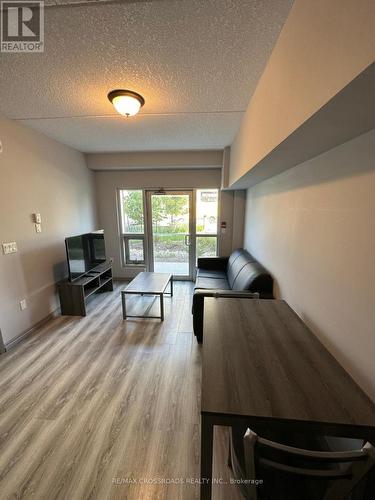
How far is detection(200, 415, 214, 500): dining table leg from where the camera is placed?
840 millimetres

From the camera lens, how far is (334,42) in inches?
27.5

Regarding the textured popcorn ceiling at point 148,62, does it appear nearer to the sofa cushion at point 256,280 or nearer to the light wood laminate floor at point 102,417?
the sofa cushion at point 256,280

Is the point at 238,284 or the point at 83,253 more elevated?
the point at 83,253

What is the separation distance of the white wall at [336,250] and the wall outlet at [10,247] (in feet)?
9.84

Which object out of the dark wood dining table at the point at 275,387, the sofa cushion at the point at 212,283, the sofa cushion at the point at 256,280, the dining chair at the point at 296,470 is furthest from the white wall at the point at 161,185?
the dining chair at the point at 296,470

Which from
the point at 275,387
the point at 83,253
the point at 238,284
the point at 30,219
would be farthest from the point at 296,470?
the point at 83,253

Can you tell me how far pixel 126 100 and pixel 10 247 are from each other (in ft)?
6.74

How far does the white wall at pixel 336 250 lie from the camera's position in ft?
3.24

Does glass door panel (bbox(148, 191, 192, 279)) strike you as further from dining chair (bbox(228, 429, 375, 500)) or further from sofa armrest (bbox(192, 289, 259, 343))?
dining chair (bbox(228, 429, 375, 500))

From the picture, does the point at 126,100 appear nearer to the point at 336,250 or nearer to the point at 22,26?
the point at 22,26

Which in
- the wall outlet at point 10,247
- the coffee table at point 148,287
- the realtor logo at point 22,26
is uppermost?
the realtor logo at point 22,26

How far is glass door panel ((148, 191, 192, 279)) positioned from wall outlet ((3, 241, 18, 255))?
2463 millimetres

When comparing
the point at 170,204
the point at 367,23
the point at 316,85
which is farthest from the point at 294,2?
the point at 170,204

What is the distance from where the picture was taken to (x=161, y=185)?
4.24m
